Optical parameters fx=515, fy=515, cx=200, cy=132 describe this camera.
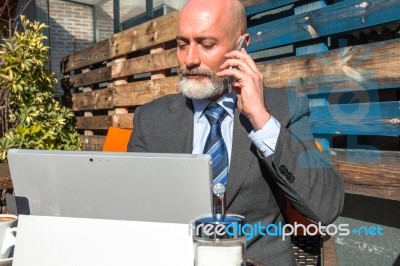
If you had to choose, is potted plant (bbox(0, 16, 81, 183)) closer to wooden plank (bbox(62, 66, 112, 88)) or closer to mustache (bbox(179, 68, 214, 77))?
wooden plank (bbox(62, 66, 112, 88))

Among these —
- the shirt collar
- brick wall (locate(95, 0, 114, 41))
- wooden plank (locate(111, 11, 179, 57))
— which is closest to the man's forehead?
the shirt collar

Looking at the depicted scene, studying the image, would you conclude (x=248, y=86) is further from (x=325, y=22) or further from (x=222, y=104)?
(x=325, y=22)

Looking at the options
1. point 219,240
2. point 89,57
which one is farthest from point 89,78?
point 219,240

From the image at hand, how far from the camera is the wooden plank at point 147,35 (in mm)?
5497

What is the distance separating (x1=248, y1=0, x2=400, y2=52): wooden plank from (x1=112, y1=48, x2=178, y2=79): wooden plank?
1.46 m

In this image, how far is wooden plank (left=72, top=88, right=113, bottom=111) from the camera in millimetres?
7469

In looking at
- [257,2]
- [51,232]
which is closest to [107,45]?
[257,2]

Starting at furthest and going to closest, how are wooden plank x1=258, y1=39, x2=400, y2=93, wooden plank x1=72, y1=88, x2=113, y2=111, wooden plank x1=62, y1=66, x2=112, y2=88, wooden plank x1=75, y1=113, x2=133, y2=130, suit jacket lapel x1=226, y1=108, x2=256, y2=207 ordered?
wooden plank x1=62, y1=66, x2=112, y2=88
wooden plank x1=72, y1=88, x2=113, y2=111
wooden plank x1=75, y1=113, x2=133, y2=130
wooden plank x1=258, y1=39, x2=400, y2=93
suit jacket lapel x1=226, y1=108, x2=256, y2=207

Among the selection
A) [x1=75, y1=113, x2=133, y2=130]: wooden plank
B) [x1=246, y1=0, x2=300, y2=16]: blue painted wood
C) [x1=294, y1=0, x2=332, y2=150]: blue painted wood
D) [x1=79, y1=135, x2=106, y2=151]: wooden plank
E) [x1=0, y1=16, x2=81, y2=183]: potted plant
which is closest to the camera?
[x1=294, y1=0, x2=332, y2=150]: blue painted wood

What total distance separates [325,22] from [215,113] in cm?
164

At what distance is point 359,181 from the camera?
11.0ft

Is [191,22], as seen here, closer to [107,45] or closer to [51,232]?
[51,232]

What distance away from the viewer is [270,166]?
189 centimetres

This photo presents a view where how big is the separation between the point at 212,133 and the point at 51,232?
99 centimetres
